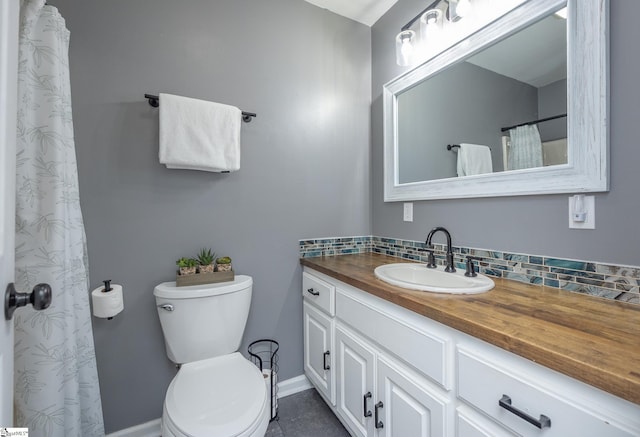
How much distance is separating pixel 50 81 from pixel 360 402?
171 cm

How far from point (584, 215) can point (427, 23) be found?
1168 millimetres

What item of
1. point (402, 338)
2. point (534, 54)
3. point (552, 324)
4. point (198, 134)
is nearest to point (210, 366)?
point (402, 338)

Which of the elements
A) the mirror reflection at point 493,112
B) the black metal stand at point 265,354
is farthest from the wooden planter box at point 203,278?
the mirror reflection at point 493,112

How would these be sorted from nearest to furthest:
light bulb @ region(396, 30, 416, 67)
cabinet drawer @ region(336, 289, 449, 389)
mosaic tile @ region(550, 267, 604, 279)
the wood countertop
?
the wood countertop < cabinet drawer @ region(336, 289, 449, 389) < mosaic tile @ region(550, 267, 604, 279) < light bulb @ region(396, 30, 416, 67)

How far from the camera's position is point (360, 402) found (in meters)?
1.19

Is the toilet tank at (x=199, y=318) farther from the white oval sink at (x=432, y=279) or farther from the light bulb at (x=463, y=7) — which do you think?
the light bulb at (x=463, y=7)

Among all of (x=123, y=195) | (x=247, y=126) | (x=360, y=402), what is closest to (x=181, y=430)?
(x=360, y=402)

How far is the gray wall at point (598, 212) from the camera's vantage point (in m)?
0.83

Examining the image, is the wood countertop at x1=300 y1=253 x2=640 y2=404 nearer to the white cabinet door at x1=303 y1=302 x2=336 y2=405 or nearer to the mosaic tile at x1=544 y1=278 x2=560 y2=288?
the mosaic tile at x1=544 y1=278 x2=560 y2=288

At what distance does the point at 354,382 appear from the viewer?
121 centimetres

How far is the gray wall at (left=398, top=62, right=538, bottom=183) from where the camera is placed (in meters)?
1.18

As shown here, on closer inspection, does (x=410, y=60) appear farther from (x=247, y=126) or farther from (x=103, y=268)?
(x=103, y=268)

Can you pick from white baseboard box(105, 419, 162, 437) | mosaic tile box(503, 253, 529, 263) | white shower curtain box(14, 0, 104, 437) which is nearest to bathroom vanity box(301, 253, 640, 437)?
mosaic tile box(503, 253, 529, 263)

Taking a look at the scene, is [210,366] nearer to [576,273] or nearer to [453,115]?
[576,273]
